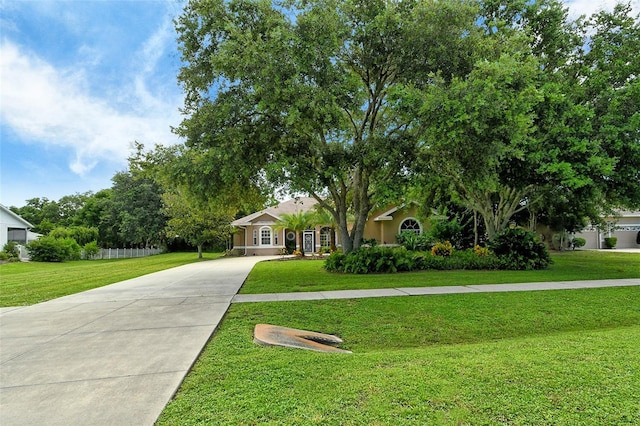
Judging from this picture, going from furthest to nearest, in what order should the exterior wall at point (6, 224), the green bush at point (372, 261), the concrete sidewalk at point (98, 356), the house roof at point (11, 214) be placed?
the house roof at point (11, 214), the exterior wall at point (6, 224), the green bush at point (372, 261), the concrete sidewalk at point (98, 356)

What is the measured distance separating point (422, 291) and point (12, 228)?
1522 inches

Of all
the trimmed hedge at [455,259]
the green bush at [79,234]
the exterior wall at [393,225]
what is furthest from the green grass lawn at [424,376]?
the green bush at [79,234]

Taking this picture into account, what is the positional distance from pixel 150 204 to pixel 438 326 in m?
42.2

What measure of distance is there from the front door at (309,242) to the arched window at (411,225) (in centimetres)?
788

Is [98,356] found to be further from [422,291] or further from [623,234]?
[623,234]

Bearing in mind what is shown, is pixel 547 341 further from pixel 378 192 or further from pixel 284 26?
pixel 284 26

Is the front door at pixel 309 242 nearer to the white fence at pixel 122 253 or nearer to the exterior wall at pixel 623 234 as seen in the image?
the white fence at pixel 122 253

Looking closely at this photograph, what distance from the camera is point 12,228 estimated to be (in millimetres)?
33219

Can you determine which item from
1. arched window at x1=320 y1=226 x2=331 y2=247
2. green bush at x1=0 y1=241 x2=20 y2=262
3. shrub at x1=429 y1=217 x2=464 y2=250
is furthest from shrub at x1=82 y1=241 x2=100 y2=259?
shrub at x1=429 y1=217 x2=464 y2=250

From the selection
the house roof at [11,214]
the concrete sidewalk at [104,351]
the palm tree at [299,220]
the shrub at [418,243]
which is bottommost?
the concrete sidewalk at [104,351]

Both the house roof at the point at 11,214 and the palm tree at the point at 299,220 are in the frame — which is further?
the house roof at the point at 11,214

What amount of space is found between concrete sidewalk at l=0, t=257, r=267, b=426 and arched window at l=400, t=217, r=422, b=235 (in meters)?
21.4

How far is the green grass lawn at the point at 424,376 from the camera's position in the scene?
9.79 ft

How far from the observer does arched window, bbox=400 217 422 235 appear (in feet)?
92.3
